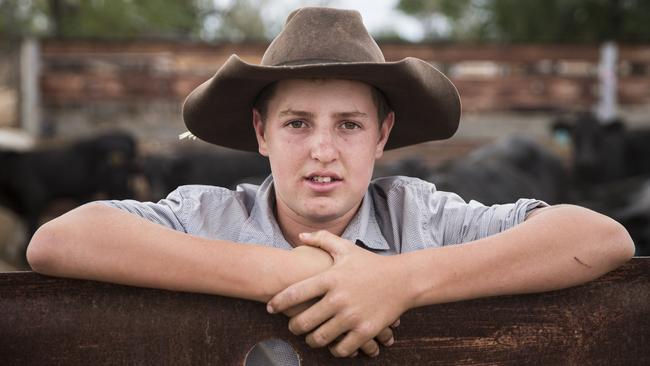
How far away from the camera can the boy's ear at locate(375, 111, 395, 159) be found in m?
2.12

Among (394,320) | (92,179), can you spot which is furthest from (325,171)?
(92,179)

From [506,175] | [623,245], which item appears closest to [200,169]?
[506,175]

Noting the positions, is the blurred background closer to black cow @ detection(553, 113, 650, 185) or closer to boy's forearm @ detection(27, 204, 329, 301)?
black cow @ detection(553, 113, 650, 185)

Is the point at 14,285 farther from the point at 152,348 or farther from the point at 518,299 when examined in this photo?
the point at 518,299

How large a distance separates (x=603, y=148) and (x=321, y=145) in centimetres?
1097

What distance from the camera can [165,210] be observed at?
6.50ft

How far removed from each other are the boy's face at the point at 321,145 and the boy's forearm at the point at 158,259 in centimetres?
32

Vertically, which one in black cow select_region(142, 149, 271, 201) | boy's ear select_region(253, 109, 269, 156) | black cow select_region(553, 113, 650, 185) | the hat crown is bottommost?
black cow select_region(142, 149, 271, 201)

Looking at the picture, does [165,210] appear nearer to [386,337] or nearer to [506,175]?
[386,337]

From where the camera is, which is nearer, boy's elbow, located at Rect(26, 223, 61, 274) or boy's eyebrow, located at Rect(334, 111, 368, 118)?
boy's elbow, located at Rect(26, 223, 61, 274)

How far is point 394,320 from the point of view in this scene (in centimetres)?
150

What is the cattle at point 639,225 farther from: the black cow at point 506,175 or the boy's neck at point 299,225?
the boy's neck at point 299,225

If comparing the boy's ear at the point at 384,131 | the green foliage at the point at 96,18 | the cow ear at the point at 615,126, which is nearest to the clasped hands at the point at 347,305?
the boy's ear at the point at 384,131

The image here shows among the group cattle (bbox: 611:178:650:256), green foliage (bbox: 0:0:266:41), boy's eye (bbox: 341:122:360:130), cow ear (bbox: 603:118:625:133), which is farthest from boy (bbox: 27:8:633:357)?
green foliage (bbox: 0:0:266:41)
